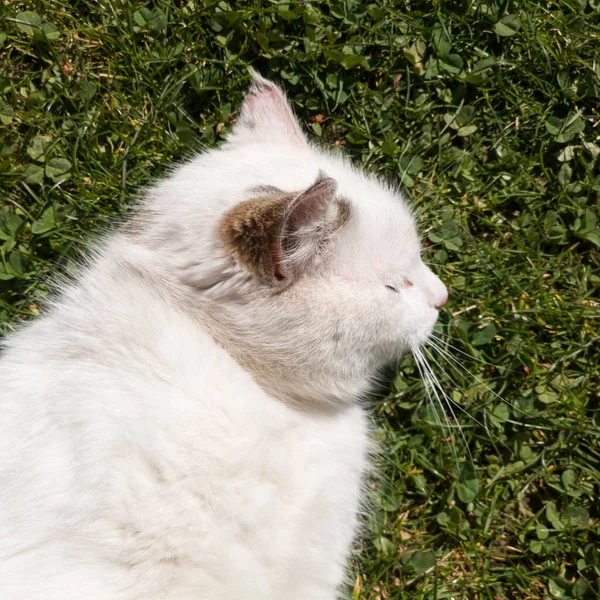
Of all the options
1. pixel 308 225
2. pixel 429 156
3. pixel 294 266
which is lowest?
pixel 429 156

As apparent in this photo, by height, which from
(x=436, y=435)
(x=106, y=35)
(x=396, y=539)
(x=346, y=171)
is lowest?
(x=396, y=539)

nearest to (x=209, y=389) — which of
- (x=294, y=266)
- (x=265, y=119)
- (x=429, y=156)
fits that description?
(x=294, y=266)

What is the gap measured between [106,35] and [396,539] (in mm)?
2201

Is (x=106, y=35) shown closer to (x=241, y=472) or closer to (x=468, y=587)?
(x=241, y=472)

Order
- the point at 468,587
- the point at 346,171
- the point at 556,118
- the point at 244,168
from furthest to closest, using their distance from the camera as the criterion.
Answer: the point at 556,118 < the point at 468,587 < the point at 346,171 < the point at 244,168

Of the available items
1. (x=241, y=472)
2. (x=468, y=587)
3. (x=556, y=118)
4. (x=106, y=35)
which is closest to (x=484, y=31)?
(x=556, y=118)

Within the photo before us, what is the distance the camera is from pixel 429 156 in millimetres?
2320

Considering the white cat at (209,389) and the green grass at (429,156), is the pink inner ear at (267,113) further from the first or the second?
the green grass at (429,156)

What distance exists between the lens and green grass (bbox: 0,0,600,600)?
216 centimetres

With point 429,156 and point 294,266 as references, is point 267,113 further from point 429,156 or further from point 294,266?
point 429,156

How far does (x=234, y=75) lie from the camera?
2.30 metres

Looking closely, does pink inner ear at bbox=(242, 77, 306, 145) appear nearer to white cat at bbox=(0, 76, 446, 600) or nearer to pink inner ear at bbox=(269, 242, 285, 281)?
white cat at bbox=(0, 76, 446, 600)

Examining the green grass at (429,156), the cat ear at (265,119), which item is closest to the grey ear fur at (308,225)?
the cat ear at (265,119)

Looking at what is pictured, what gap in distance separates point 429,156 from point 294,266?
121 cm
